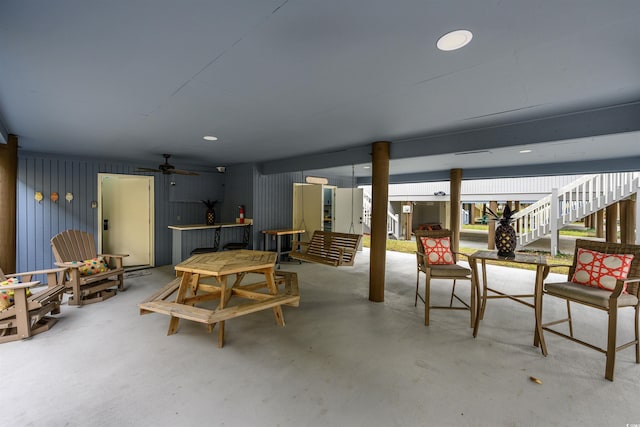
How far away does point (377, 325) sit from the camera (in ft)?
10.9

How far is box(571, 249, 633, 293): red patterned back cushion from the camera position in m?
2.53

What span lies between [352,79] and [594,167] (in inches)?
256

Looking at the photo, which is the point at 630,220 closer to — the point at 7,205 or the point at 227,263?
the point at 227,263

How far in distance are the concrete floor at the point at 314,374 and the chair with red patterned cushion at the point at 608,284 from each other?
342 millimetres

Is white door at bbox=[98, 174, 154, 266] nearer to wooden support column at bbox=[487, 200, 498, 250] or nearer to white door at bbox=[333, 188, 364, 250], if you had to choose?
white door at bbox=[333, 188, 364, 250]

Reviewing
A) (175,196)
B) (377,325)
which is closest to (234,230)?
(175,196)

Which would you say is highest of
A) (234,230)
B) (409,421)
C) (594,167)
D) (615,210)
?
(594,167)

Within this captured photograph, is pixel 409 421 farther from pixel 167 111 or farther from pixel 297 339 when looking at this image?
pixel 167 111

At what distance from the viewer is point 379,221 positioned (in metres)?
4.19

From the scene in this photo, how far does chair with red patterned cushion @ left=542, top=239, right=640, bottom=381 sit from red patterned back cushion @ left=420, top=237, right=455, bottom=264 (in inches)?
41.6

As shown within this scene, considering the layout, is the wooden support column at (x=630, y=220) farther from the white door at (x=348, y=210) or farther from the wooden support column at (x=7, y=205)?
the wooden support column at (x=7, y=205)

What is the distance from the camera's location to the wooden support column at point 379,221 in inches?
163

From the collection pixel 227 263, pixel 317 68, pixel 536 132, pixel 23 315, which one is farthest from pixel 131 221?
pixel 536 132

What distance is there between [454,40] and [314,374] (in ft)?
8.60
